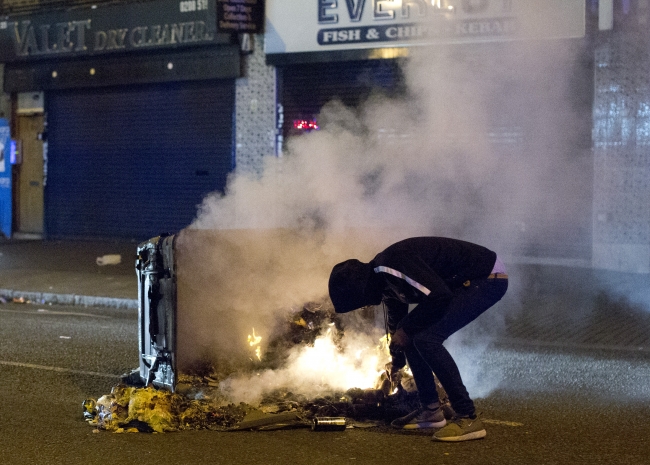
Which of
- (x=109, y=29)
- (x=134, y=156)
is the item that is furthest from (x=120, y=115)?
A: (x=109, y=29)

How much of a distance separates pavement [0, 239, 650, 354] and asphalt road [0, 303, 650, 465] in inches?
21.7

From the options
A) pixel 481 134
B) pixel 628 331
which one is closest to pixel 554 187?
pixel 481 134

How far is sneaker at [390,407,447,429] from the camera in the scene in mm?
4965

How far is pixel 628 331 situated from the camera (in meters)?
8.48

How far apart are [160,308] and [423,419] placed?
1.93 metres

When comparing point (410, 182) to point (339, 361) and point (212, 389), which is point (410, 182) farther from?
point (212, 389)

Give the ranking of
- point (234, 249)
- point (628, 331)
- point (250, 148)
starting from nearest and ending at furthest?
1. point (234, 249)
2. point (628, 331)
3. point (250, 148)

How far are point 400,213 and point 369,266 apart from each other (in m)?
2.87

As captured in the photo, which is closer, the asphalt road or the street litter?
the asphalt road

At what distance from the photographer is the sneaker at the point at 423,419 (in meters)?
4.96

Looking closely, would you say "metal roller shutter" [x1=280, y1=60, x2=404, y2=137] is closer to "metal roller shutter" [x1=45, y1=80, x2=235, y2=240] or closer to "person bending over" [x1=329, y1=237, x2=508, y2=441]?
"metal roller shutter" [x1=45, y1=80, x2=235, y2=240]

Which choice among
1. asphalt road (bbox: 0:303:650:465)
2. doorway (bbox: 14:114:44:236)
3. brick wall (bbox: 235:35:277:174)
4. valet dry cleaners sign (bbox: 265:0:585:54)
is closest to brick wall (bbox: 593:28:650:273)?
valet dry cleaners sign (bbox: 265:0:585:54)

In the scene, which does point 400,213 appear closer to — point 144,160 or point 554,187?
point 554,187

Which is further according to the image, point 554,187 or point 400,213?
point 554,187
